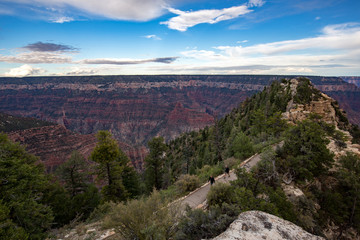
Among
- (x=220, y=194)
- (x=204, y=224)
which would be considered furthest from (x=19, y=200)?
(x=220, y=194)

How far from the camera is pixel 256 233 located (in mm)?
4746

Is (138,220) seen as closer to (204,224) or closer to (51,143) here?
(204,224)

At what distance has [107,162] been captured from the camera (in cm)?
1955

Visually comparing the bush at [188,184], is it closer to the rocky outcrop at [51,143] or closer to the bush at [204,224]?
the bush at [204,224]

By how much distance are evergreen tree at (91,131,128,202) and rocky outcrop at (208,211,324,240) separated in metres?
17.1

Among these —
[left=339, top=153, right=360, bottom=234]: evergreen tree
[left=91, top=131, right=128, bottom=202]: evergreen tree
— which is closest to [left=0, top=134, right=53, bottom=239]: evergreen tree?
[left=91, top=131, right=128, bottom=202]: evergreen tree

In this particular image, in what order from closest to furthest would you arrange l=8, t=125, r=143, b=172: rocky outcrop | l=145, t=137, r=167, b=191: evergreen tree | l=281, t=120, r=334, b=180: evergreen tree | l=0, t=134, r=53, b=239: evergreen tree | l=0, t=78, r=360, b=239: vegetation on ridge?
1. l=0, t=78, r=360, b=239: vegetation on ridge
2. l=0, t=134, r=53, b=239: evergreen tree
3. l=281, t=120, r=334, b=180: evergreen tree
4. l=145, t=137, r=167, b=191: evergreen tree
5. l=8, t=125, r=143, b=172: rocky outcrop

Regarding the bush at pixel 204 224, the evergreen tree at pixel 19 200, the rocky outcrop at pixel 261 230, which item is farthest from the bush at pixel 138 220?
the evergreen tree at pixel 19 200

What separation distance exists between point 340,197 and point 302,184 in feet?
6.54

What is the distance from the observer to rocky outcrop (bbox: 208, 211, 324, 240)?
4.65 m

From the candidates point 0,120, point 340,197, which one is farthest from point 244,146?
point 0,120

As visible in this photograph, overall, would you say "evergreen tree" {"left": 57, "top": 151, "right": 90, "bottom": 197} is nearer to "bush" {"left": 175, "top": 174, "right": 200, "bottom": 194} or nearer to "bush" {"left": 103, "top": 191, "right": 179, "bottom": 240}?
"bush" {"left": 175, "top": 174, "right": 200, "bottom": 194}

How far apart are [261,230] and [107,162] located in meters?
18.1

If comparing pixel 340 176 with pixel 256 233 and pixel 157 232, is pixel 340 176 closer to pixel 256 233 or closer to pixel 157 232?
pixel 256 233
